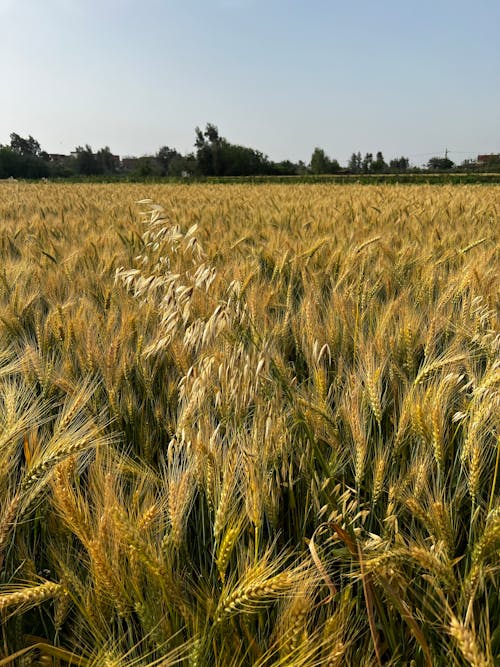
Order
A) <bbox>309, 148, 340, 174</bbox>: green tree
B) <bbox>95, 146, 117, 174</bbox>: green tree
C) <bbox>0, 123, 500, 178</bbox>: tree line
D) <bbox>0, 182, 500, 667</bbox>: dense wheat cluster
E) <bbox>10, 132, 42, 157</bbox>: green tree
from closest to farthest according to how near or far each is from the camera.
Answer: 1. <bbox>0, 182, 500, 667</bbox>: dense wheat cluster
2. <bbox>0, 123, 500, 178</bbox>: tree line
3. <bbox>309, 148, 340, 174</bbox>: green tree
4. <bbox>95, 146, 117, 174</bbox>: green tree
5. <bbox>10, 132, 42, 157</bbox>: green tree

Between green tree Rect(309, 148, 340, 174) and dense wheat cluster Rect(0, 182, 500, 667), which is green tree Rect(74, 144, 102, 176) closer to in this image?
green tree Rect(309, 148, 340, 174)

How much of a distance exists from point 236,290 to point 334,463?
2.02 feet

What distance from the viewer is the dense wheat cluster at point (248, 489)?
2.21ft

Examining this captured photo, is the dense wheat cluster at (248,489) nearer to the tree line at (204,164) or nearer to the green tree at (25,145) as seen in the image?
the tree line at (204,164)

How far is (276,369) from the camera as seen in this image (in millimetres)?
1255

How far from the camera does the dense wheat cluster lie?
672mm

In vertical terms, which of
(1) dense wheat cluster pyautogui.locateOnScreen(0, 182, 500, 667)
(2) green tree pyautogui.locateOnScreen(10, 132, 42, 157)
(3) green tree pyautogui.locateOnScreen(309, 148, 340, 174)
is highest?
(2) green tree pyautogui.locateOnScreen(10, 132, 42, 157)

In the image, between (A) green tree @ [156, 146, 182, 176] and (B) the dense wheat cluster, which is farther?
(A) green tree @ [156, 146, 182, 176]

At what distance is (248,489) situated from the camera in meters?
0.79

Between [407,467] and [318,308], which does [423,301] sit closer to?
[318,308]

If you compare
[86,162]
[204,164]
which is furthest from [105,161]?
[204,164]

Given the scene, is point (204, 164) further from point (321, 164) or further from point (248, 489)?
point (248, 489)

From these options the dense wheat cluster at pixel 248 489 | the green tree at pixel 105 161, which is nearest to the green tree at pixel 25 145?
the green tree at pixel 105 161

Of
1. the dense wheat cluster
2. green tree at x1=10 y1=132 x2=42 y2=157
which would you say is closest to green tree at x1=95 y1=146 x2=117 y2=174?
green tree at x1=10 y1=132 x2=42 y2=157
